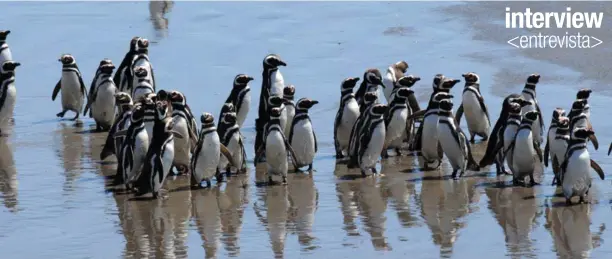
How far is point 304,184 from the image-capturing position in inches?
458

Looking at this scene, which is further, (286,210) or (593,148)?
(593,148)

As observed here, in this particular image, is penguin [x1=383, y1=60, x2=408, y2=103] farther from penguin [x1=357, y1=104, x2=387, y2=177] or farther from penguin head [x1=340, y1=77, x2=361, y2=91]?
penguin [x1=357, y1=104, x2=387, y2=177]

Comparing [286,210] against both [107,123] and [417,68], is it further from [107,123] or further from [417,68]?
[417,68]

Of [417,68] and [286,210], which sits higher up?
[417,68]

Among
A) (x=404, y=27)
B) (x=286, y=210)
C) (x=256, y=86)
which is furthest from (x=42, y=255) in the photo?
(x=404, y=27)

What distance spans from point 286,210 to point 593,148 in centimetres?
367

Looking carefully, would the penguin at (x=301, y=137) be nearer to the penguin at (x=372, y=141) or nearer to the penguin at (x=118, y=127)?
the penguin at (x=372, y=141)

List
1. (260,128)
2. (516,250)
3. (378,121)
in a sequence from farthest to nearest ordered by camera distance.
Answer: (260,128), (378,121), (516,250)

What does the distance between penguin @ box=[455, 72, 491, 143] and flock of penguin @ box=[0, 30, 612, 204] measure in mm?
10

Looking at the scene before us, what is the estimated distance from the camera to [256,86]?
54.1 ft

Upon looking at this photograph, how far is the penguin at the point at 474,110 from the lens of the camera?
528 inches

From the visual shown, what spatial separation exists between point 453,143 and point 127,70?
458 centimetres

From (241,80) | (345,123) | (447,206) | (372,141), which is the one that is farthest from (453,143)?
(241,80)

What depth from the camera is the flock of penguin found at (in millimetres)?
11109
